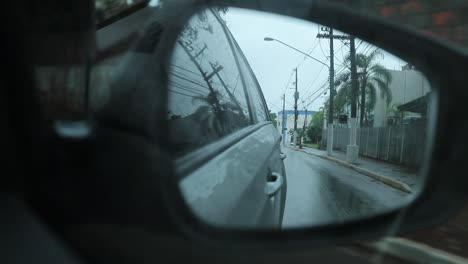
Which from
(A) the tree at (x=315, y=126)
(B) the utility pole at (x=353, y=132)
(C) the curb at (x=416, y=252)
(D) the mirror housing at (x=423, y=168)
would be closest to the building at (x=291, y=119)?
(A) the tree at (x=315, y=126)

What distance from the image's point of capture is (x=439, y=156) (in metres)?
1.38

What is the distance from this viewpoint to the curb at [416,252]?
3686 mm

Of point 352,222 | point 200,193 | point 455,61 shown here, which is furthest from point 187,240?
point 455,61

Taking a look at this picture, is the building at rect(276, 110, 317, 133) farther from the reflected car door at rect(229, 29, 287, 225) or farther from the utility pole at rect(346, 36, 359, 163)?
the utility pole at rect(346, 36, 359, 163)

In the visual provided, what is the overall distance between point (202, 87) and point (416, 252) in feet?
9.41

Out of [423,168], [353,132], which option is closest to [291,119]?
[423,168]

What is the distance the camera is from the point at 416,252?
3.87 meters

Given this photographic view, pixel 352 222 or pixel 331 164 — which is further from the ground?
pixel 352 222

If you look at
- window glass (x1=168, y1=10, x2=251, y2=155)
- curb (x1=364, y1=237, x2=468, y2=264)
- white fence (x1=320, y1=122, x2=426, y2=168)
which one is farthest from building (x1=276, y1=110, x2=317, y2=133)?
white fence (x1=320, y1=122, x2=426, y2=168)

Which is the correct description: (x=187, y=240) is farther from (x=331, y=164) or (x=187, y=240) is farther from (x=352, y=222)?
(x=331, y=164)

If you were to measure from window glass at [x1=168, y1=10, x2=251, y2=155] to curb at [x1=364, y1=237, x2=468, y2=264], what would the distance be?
Answer: 2.20m

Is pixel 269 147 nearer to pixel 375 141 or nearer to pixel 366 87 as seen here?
pixel 366 87

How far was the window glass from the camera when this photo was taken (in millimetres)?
1558

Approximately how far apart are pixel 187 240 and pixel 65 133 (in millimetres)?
482
